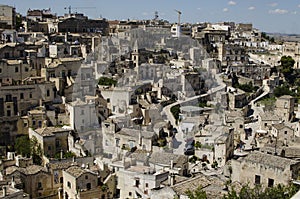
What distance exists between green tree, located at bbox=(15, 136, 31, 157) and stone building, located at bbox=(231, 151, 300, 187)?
8.20 meters

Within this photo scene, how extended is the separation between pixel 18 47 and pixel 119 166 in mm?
10784

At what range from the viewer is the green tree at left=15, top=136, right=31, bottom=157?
1697 cm

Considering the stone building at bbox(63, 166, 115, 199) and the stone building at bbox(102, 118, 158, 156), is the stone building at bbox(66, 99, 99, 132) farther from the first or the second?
the stone building at bbox(63, 166, 115, 199)

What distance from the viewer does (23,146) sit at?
56.5 feet

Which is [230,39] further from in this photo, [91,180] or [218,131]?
[91,180]

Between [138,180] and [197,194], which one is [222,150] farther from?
[197,194]

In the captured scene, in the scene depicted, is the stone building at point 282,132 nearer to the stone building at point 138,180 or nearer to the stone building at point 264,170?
the stone building at point 264,170

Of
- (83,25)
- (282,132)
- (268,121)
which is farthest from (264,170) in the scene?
(83,25)

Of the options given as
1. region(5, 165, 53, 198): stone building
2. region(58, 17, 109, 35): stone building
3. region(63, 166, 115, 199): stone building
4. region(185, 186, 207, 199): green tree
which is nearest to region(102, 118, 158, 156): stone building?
region(63, 166, 115, 199): stone building

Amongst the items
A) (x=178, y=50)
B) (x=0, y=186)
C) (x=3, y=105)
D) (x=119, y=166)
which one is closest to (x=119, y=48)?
(x=178, y=50)

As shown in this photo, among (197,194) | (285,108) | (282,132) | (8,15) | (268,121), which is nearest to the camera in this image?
(197,194)

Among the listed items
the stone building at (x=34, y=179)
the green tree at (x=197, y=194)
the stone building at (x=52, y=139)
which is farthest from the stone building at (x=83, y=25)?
the green tree at (x=197, y=194)

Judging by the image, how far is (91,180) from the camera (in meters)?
14.2

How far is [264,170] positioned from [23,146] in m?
9.55
